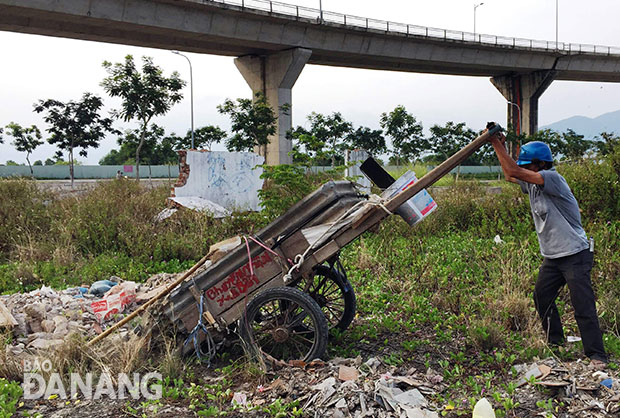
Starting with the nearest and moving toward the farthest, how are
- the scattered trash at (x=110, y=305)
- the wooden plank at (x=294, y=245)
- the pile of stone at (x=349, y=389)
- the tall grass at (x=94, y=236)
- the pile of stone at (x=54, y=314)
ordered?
the pile of stone at (x=349, y=389) → the wooden plank at (x=294, y=245) → the pile of stone at (x=54, y=314) → the scattered trash at (x=110, y=305) → the tall grass at (x=94, y=236)

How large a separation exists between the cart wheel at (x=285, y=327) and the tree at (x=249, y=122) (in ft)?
94.3

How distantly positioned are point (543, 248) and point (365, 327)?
6.39 feet

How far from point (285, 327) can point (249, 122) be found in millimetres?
Answer: 29358

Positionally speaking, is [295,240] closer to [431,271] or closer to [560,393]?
[560,393]

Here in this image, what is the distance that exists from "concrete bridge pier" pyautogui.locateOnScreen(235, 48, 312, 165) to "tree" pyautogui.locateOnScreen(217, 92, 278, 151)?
176 cm

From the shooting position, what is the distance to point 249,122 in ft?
108

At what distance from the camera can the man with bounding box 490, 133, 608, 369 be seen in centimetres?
437

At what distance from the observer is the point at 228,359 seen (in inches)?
198

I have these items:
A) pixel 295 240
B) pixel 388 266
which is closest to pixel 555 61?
pixel 388 266

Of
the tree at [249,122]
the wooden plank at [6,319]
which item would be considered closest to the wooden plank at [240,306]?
the wooden plank at [6,319]

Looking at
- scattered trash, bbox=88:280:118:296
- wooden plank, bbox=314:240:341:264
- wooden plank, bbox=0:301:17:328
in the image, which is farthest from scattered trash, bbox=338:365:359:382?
scattered trash, bbox=88:280:118:296

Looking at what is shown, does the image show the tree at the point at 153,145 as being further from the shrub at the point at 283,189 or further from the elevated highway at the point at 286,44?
the shrub at the point at 283,189

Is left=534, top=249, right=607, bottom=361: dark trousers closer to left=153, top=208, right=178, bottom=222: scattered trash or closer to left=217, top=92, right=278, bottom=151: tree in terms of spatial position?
left=153, top=208, right=178, bottom=222: scattered trash

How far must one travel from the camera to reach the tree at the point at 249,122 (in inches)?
1298
